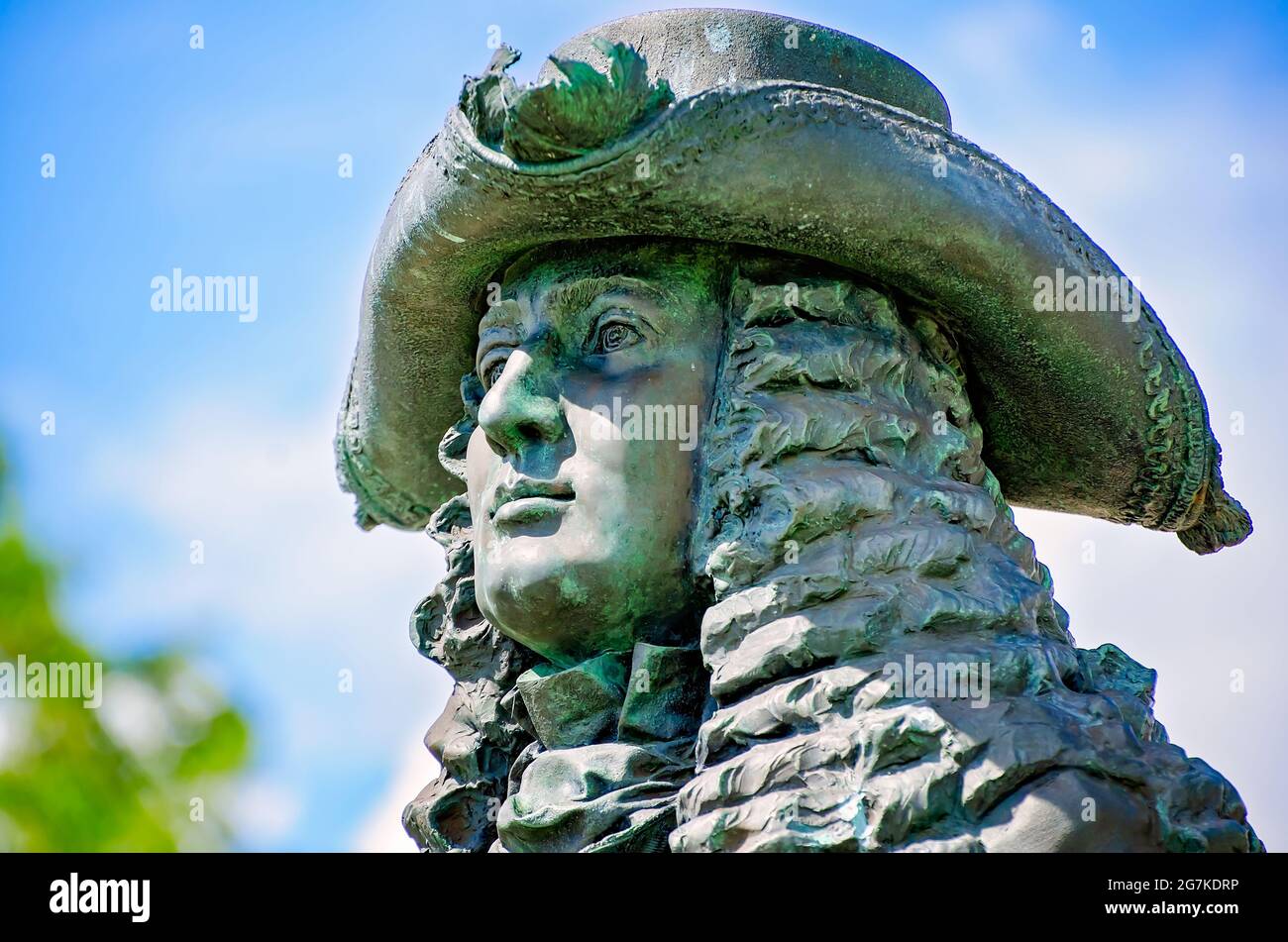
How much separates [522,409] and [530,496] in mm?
225

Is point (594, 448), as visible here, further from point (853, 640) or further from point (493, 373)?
point (853, 640)

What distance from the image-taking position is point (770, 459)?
18.8 feet

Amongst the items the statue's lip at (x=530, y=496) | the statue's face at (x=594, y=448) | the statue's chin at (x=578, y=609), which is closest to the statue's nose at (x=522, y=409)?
the statue's face at (x=594, y=448)

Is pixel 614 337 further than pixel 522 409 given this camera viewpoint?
Yes

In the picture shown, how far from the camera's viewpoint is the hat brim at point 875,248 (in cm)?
571

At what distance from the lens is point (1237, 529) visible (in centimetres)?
657

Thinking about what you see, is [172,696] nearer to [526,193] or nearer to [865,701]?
[526,193]

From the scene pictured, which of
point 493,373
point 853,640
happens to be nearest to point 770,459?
point 853,640

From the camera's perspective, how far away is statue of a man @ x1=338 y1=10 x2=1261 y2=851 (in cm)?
522

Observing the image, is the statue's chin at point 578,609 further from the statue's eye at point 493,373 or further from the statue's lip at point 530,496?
the statue's eye at point 493,373

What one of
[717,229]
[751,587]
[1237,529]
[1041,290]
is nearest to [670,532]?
[751,587]

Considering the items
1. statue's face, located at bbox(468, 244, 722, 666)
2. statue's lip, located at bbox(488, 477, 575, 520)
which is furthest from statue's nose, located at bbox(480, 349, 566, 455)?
statue's lip, located at bbox(488, 477, 575, 520)

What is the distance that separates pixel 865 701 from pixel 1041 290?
4.29ft

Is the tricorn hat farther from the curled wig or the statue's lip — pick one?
the statue's lip
